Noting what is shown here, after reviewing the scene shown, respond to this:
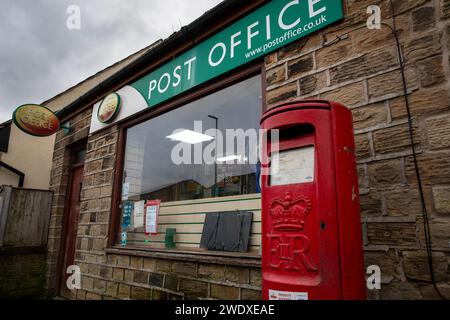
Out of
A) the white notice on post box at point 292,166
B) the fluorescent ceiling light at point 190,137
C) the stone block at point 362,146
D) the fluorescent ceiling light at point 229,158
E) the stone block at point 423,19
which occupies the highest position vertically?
the stone block at point 423,19

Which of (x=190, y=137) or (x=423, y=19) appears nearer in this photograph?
(x=423, y=19)

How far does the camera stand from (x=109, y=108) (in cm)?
499

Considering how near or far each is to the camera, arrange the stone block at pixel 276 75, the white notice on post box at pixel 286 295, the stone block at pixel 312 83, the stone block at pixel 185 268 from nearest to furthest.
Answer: the white notice on post box at pixel 286 295 → the stone block at pixel 312 83 → the stone block at pixel 276 75 → the stone block at pixel 185 268

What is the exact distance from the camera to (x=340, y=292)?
146cm

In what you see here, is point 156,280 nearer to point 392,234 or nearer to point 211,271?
point 211,271

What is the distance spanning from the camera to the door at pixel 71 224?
564 cm

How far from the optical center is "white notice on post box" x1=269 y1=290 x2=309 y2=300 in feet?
4.83

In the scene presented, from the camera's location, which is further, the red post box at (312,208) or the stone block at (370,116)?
the stone block at (370,116)

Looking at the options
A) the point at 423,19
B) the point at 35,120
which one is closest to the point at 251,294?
the point at 423,19

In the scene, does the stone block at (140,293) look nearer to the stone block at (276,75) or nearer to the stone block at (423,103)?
the stone block at (276,75)

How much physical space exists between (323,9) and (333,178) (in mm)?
1763

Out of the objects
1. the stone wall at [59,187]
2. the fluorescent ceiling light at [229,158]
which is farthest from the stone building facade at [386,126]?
the stone wall at [59,187]

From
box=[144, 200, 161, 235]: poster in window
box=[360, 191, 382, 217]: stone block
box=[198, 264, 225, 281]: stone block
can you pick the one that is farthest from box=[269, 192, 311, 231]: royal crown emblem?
box=[144, 200, 161, 235]: poster in window

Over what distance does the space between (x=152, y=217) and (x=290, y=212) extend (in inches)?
113
